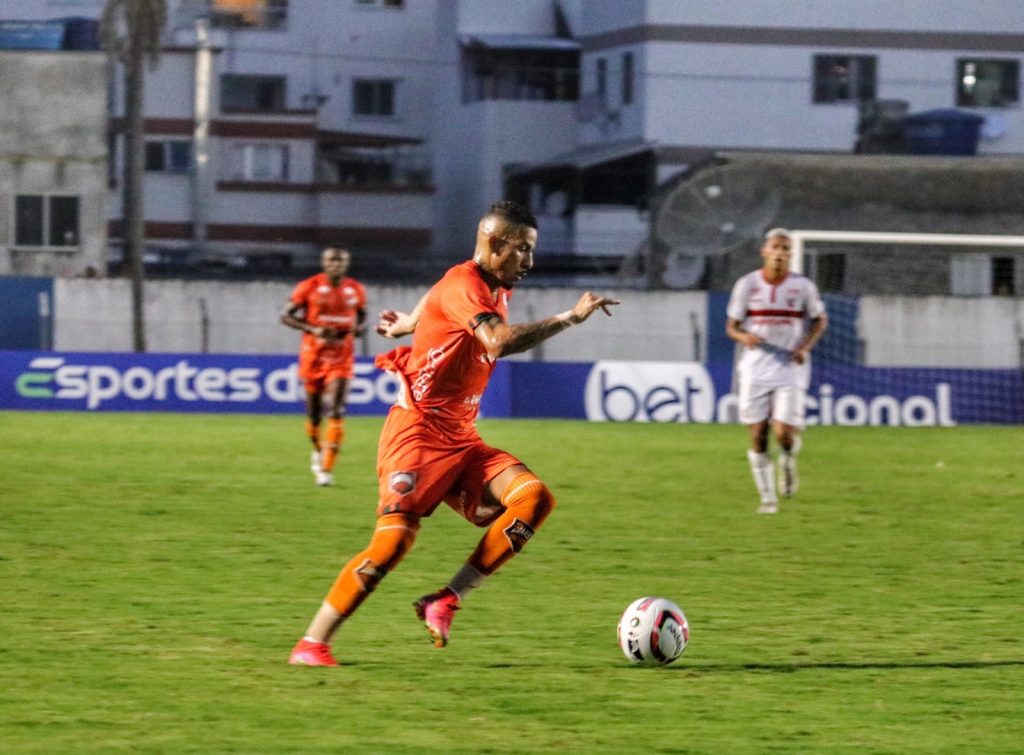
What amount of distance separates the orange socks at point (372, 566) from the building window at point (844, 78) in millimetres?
48338

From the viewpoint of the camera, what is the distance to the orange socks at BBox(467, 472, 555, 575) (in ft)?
26.5

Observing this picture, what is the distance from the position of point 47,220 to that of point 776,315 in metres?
36.7

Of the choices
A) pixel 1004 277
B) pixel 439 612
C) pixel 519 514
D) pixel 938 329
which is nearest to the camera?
pixel 519 514

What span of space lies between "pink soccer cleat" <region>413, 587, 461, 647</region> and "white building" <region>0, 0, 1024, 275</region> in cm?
4291

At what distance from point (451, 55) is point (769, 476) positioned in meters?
45.5

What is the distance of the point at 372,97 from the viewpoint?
60.8 metres

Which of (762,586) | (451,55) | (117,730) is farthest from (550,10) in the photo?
(117,730)

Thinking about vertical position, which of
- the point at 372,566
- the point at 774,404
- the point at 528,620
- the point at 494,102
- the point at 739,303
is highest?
the point at 494,102

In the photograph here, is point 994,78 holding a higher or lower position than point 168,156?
higher

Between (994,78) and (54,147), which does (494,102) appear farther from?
(994,78)

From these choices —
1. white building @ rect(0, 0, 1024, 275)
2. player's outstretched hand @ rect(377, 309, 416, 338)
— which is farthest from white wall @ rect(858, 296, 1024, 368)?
player's outstretched hand @ rect(377, 309, 416, 338)

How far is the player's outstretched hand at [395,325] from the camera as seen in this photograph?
854 cm

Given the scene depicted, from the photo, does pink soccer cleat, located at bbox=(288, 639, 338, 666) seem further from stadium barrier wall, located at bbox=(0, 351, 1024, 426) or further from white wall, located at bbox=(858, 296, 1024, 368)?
white wall, located at bbox=(858, 296, 1024, 368)

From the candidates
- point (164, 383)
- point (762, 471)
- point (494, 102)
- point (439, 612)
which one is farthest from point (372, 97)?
point (439, 612)
